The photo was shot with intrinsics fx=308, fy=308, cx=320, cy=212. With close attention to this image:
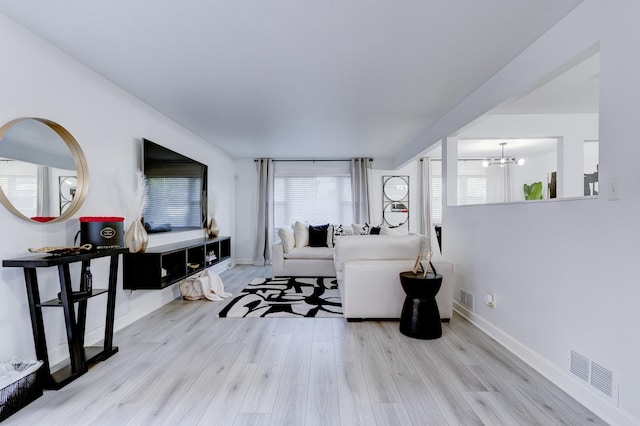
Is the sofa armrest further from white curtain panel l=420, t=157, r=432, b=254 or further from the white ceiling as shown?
white curtain panel l=420, t=157, r=432, b=254

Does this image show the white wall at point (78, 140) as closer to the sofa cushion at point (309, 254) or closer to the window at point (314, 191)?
the sofa cushion at point (309, 254)

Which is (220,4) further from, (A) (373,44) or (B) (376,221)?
(B) (376,221)

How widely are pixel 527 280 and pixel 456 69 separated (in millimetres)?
1743

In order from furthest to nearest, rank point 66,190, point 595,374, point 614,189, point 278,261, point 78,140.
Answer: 1. point 278,261
2. point 78,140
3. point 66,190
4. point 595,374
5. point 614,189

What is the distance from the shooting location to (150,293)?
344cm

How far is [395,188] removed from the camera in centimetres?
678

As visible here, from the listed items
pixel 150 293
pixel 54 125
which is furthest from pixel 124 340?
pixel 54 125

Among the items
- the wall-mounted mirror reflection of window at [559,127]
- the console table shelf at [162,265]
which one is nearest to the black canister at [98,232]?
the console table shelf at [162,265]

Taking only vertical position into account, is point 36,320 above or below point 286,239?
below

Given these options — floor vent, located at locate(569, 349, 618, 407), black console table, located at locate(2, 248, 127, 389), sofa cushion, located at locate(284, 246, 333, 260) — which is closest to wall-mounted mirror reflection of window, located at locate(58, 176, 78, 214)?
black console table, located at locate(2, 248, 127, 389)

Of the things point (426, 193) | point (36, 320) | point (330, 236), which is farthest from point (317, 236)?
point (36, 320)

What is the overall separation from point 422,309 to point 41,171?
3.04m

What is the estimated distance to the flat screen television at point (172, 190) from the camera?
3.41 meters

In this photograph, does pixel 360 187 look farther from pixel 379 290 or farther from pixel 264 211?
pixel 379 290
